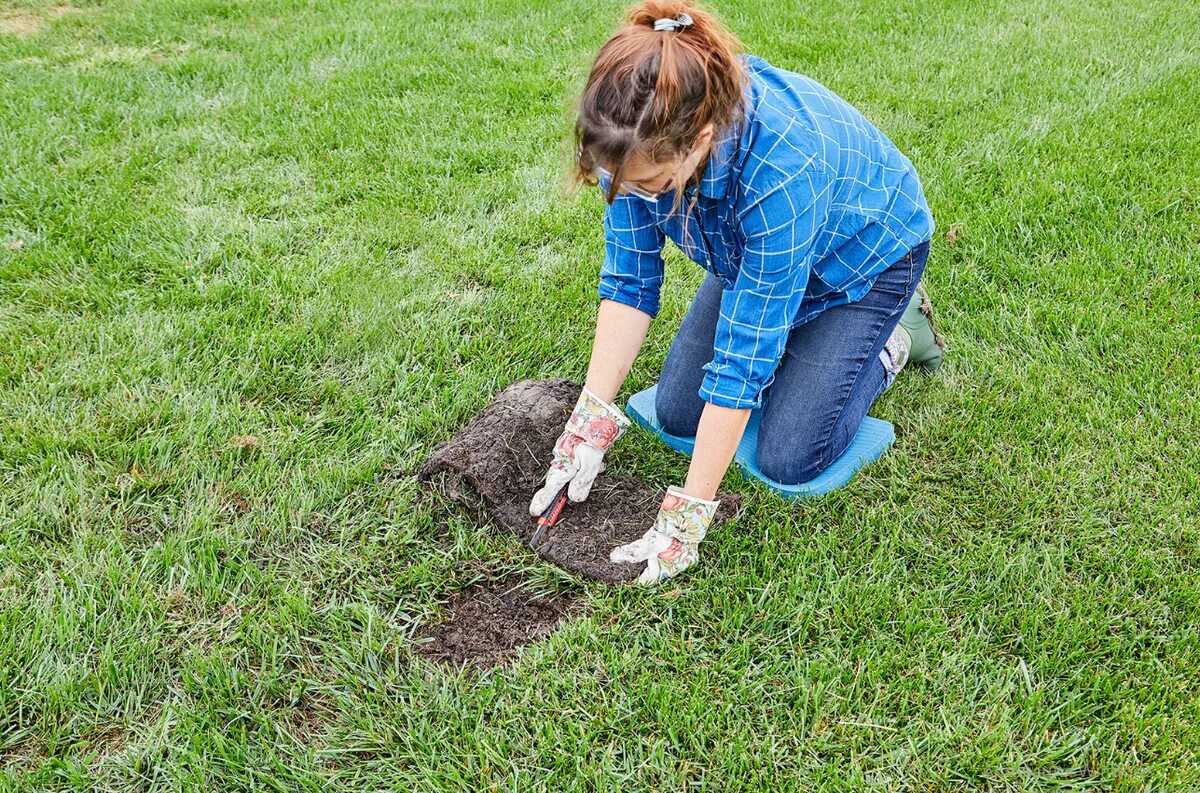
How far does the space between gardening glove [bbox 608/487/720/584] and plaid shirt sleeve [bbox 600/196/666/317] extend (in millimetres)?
554

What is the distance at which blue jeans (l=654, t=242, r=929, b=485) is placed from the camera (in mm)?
2549

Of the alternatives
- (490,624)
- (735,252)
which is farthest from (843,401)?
(490,624)

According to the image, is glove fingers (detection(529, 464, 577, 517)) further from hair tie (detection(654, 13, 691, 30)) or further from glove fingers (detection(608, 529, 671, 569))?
hair tie (detection(654, 13, 691, 30))

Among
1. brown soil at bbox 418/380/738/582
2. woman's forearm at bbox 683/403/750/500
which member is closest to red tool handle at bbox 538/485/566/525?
brown soil at bbox 418/380/738/582

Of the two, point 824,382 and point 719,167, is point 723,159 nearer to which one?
point 719,167

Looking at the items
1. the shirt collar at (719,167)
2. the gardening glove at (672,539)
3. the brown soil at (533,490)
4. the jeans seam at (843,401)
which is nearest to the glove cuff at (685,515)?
the gardening glove at (672,539)

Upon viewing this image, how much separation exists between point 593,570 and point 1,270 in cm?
270

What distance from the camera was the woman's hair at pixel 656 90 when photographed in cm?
173

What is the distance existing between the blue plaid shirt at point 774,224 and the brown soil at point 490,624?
0.70 metres

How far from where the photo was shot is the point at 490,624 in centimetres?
222

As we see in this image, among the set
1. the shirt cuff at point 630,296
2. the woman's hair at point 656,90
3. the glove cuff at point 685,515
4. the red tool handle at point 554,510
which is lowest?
the red tool handle at point 554,510

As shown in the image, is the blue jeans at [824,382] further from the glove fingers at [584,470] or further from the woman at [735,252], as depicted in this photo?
the glove fingers at [584,470]

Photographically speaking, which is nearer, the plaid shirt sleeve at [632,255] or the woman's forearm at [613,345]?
the plaid shirt sleeve at [632,255]

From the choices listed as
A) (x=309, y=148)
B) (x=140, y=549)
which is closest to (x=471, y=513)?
(x=140, y=549)
